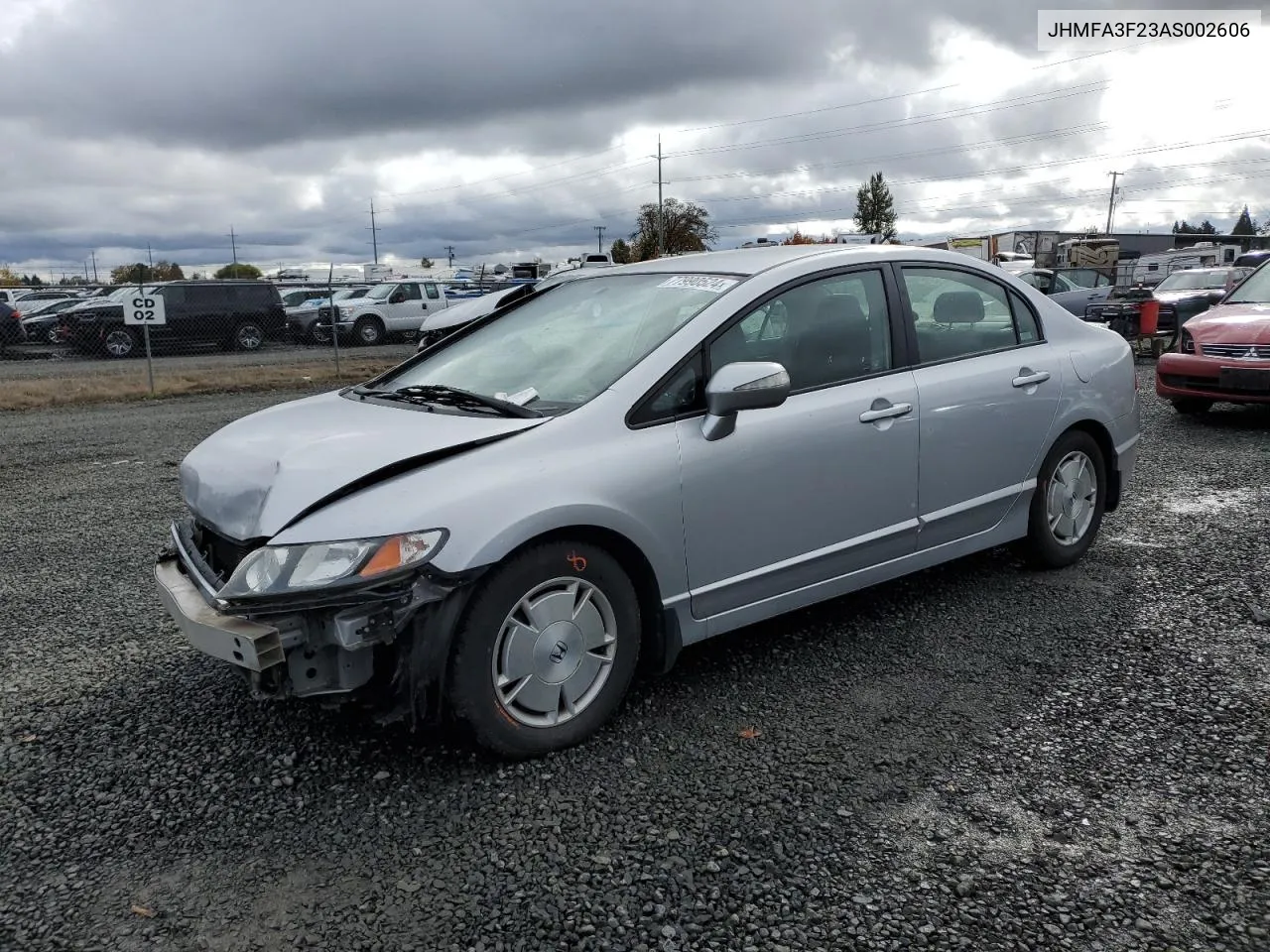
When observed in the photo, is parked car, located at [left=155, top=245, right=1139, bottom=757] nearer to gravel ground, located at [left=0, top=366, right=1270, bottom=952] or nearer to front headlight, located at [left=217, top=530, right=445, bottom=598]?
front headlight, located at [left=217, top=530, right=445, bottom=598]

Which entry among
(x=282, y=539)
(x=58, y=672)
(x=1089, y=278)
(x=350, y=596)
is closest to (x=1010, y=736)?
(x=350, y=596)

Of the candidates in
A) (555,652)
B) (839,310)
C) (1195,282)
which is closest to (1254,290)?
(839,310)

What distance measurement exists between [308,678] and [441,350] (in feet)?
6.30

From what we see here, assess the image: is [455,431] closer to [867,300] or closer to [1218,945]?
[867,300]

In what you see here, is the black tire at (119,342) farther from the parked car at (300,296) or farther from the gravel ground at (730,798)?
the gravel ground at (730,798)

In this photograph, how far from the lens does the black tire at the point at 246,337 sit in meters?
23.5

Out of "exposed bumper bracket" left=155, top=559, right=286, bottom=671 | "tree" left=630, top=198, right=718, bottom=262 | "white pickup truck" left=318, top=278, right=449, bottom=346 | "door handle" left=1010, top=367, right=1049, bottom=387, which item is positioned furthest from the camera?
"tree" left=630, top=198, right=718, bottom=262

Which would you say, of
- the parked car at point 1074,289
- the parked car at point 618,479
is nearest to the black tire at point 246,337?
the parked car at point 1074,289

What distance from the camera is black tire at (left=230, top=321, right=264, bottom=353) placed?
2353 cm

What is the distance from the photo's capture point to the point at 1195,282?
2048 centimetres

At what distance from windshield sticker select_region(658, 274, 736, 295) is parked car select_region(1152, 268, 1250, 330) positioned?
14024 millimetres

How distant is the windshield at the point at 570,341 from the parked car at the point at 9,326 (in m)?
23.9

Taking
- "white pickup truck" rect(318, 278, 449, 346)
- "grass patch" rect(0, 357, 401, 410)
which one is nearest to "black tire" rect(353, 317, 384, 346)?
"white pickup truck" rect(318, 278, 449, 346)

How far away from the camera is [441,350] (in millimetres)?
4449
